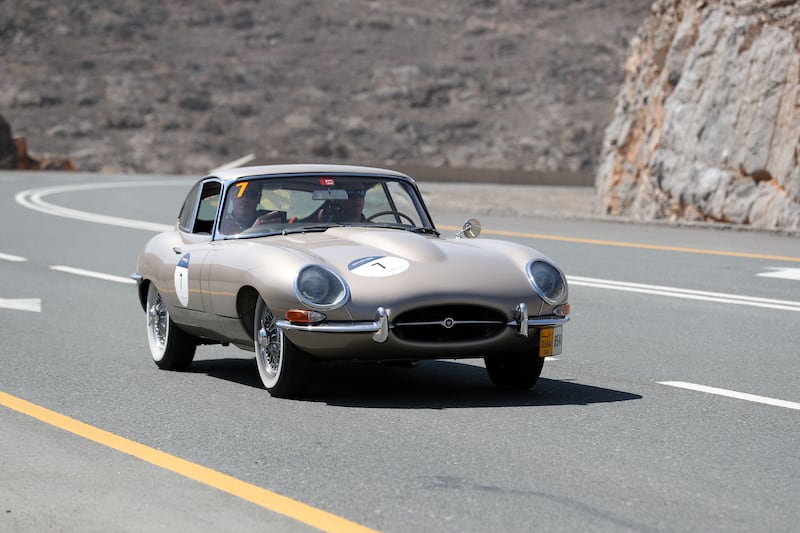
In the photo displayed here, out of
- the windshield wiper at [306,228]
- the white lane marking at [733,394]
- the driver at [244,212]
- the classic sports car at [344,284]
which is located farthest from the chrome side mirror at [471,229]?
the white lane marking at [733,394]

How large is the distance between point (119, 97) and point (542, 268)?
8541cm

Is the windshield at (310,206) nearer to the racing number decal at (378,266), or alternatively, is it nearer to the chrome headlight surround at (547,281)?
the racing number decal at (378,266)

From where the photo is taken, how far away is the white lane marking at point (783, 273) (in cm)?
1520

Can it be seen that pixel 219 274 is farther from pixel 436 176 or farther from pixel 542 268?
pixel 436 176

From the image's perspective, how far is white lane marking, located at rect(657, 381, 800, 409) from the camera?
7455 millimetres

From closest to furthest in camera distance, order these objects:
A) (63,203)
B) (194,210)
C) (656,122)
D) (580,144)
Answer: (194,210)
(656,122)
(63,203)
(580,144)

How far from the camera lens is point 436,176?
2427 inches

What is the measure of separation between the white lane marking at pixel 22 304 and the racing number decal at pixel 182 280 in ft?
13.3

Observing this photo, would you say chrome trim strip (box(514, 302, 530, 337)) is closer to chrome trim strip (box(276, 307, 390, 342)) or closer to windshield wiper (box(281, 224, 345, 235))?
chrome trim strip (box(276, 307, 390, 342))

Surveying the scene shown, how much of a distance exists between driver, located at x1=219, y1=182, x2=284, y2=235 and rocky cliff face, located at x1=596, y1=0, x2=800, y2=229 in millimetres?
16530

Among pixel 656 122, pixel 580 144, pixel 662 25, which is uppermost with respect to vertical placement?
pixel 662 25

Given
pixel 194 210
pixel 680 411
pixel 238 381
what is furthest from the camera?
pixel 194 210

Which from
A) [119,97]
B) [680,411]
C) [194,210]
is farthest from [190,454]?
[119,97]

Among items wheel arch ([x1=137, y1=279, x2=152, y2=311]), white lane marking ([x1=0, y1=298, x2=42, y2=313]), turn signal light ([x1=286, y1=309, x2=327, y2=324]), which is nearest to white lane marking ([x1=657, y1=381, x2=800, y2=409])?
turn signal light ([x1=286, y1=309, x2=327, y2=324])
